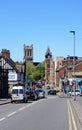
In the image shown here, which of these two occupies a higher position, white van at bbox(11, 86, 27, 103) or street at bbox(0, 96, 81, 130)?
white van at bbox(11, 86, 27, 103)

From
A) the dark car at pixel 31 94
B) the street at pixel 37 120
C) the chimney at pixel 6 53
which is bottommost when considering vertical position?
the street at pixel 37 120

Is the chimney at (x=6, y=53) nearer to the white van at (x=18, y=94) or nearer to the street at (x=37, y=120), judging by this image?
the white van at (x=18, y=94)

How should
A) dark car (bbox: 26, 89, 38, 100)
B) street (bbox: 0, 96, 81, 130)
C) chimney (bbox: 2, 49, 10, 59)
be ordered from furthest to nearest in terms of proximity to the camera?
chimney (bbox: 2, 49, 10, 59) < dark car (bbox: 26, 89, 38, 100) < street (bbox: 0, 96, 81, 130)

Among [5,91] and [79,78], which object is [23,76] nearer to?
[79,78]

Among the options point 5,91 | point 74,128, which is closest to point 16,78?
point 5,91

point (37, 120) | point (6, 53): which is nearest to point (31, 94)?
point (37, 120)

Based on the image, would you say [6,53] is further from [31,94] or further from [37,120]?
[37,120]

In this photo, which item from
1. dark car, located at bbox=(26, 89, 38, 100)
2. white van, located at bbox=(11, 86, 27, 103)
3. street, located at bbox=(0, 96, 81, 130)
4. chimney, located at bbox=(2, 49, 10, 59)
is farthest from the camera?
chimney, located at bbox=(2, 49, 10, 59)

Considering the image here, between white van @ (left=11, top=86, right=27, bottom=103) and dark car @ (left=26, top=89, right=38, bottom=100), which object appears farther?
dark car @ (left=26, top=89, right=38, bottom=100)

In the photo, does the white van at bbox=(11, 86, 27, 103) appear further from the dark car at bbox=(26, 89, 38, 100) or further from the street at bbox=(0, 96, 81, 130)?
the street at bbox=(0, 96, 81, 130)

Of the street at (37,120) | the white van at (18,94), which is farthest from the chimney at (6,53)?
the street at (37,120)

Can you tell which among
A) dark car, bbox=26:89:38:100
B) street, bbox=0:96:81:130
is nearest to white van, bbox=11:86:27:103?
dark car, bbox=26:89:38:100

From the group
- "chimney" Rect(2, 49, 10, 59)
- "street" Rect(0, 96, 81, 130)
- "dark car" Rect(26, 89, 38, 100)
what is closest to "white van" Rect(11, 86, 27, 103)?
"dark car" Rect(26, 89, 38, 100)

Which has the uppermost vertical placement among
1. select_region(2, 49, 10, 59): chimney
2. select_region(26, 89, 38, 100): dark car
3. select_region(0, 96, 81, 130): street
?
select_region(2, 49, 10, 59): chimney
